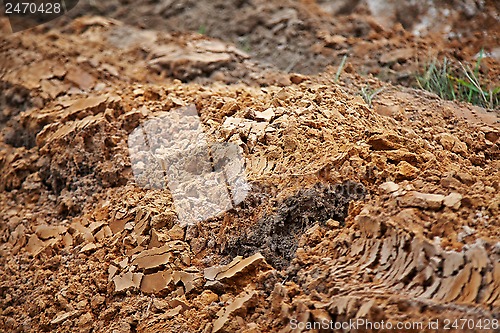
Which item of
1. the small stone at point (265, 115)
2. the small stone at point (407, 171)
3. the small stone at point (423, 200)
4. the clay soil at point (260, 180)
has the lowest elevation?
the clay soil at point (260, 180)

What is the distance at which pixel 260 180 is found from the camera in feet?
5.80

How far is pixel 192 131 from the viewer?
2.06 meters

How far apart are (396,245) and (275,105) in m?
0.75

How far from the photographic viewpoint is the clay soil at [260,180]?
1.43m

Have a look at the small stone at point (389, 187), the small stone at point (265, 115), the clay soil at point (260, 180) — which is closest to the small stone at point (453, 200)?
the clay soil at point (260, 180)

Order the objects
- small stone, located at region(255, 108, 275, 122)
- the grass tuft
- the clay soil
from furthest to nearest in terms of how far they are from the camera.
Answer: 1. the grass tuft
2. small stone, located at region(255, 108, 275, 122)
3. the clay soil

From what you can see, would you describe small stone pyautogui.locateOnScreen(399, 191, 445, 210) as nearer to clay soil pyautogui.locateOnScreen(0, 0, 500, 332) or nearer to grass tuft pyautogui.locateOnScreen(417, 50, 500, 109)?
clay soil pyautogui.locateOnScreen(0, 0, 500, 332)

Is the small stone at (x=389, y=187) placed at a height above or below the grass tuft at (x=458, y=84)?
above

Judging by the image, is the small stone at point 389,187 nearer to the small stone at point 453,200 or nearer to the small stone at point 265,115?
the small stone at point 453,200

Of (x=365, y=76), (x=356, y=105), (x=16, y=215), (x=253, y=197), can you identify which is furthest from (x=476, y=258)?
(x=16, y=215)

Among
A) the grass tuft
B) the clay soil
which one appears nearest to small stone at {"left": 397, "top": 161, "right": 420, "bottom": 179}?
the clay soil

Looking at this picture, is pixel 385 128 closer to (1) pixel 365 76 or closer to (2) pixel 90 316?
(1) pixel 365 76

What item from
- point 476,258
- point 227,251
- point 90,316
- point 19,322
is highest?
point 476,258

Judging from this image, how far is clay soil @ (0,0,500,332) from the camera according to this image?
1435mm
